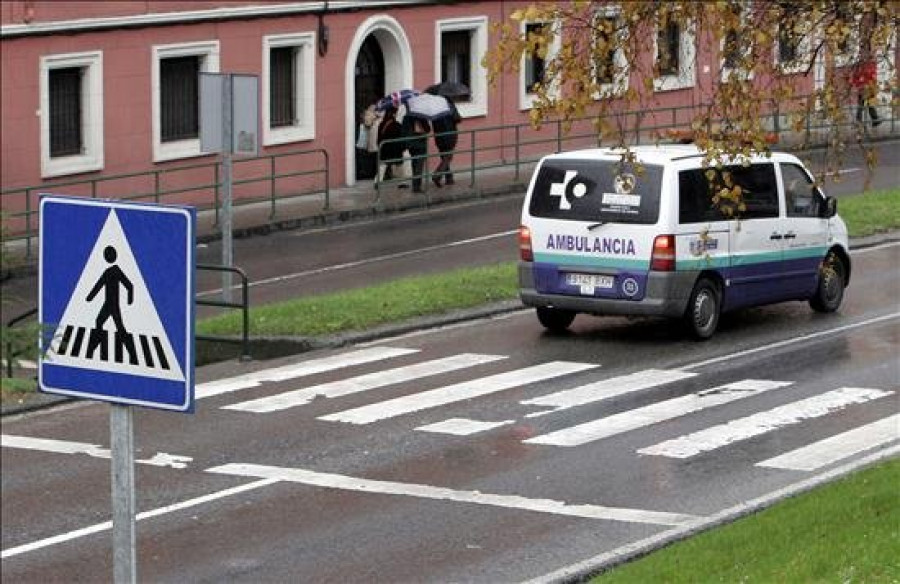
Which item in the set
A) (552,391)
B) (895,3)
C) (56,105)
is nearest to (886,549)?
(895,3)

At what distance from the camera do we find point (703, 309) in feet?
68.4

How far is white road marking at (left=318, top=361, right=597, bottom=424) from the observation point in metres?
17.2

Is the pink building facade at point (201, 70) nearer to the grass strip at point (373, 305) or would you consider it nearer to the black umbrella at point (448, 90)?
the black umbrella at point (448, 90)

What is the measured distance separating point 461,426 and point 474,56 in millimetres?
24448

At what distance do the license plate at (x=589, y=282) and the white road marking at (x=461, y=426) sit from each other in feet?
13.1

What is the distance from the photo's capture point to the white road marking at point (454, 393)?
56.5ft

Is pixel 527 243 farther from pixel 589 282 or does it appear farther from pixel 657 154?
pixel 657 154

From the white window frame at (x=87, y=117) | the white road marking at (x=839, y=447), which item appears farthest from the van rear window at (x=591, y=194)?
the white window frame at (x=87, y=117)

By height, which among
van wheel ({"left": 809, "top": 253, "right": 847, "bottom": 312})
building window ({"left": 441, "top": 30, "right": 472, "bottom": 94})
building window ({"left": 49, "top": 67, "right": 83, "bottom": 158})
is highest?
building window ({"left": 441, "top": 30, "right": 472, "bottom": 94})

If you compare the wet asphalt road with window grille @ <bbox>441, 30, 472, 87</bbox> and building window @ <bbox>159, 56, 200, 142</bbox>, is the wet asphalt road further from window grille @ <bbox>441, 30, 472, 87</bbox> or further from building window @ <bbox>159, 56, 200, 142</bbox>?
window grille @ <bbox>441, 30, 472, 87</bbox>

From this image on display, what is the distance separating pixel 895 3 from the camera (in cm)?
1146

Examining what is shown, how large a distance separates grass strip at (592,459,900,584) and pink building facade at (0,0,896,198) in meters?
18.6

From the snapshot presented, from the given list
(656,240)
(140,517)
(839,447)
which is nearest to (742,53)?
(839,447)

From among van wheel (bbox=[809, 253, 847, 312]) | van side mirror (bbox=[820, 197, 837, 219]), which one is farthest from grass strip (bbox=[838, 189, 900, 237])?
van side mirror (bbox=[820, 197, 837, 219])
